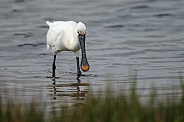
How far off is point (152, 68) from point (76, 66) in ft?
5.27

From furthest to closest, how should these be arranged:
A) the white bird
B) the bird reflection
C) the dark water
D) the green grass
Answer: the white bird < the dark water < the bird reflection < the green grass

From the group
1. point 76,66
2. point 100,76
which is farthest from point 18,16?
point 100,76

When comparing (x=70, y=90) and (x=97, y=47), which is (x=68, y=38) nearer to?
(x=70, y=90)

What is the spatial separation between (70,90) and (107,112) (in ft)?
14.5

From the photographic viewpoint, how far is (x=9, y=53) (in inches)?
645

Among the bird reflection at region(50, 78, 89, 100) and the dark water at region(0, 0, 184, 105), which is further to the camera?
the dark water at region(0, 0, 184, 105)

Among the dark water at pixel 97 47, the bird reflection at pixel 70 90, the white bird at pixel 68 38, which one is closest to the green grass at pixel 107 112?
the dark water at pixel 97 47

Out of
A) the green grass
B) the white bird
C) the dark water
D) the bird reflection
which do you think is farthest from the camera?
the white bird

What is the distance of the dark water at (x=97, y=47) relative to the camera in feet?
39.4

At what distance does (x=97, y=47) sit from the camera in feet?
55.9

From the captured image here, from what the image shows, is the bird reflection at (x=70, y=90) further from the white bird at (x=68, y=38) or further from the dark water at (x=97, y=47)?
the white bird at (x=68, y=38)

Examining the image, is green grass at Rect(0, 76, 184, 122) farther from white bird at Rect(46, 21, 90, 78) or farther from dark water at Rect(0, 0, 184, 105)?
white bird at Rect(46, 21, 90, 78)

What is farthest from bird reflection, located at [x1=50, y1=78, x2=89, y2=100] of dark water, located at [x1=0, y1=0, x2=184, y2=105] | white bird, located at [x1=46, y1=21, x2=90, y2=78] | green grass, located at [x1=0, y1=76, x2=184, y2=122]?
green grass, located at [x1=0, y1=76, x2=184, y2=122]

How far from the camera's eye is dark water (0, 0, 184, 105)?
12.0 m
